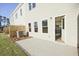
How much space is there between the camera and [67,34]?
5.36 meters

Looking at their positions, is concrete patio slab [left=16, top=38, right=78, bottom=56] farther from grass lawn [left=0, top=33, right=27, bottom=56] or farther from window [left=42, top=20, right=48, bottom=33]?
window [left=42, top=20, right=48, bottom=33]

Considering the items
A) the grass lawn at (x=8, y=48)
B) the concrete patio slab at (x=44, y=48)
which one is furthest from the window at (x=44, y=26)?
the grass lawn at (x=8, y=48)

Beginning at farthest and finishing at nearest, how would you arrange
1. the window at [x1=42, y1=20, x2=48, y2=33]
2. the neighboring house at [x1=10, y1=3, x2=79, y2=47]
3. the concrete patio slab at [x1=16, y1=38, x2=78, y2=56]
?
1. the window at [x1=42, y1=20, x2=48, y2=33]
2. the neighboring house at [x1=10, y1=3, x2=79, y2=47]
3. the concrete patio slab at [x1=16, y1=38, x2=78, y2=56]

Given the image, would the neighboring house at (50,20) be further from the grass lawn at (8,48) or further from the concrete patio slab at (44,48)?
the grass lawn at (8,48)

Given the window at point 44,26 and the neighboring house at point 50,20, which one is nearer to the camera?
the neighboring house at point 50,20

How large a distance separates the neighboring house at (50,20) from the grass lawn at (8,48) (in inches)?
18.1

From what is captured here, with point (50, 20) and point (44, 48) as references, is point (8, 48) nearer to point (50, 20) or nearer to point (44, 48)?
point (44, 48)

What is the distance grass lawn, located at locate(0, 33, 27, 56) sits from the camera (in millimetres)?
5121

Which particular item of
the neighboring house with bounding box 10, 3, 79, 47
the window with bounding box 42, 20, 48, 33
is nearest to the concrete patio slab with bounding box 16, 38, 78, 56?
the neighboring house with bounding box 10, 3, 79, 47

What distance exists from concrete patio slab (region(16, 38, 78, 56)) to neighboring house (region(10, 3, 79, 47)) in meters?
0.13

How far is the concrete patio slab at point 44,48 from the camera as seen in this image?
5039mm

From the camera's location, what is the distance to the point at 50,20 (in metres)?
5.51

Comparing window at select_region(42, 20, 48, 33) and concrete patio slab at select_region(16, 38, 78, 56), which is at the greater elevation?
window at select_region(42, 20, 48, 33)

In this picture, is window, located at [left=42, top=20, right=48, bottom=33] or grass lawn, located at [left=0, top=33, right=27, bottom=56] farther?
window, located at [left=42, top=20, right=48, bottom=33]
